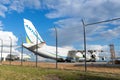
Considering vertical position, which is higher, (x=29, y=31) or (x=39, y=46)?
(x=29, y=31)

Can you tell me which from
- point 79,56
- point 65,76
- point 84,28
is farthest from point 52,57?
point 65,76

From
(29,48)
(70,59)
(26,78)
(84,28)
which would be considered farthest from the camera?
(70,59)

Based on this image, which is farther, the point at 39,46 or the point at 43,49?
the point at 43,49

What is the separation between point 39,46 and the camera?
212 feet

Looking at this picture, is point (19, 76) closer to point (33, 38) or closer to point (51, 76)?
point (51, 76)

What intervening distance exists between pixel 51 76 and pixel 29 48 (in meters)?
46.9

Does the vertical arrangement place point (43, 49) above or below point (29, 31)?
below

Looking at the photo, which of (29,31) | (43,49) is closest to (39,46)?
(29,31)

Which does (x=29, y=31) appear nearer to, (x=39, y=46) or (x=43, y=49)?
(x=39, y=46)

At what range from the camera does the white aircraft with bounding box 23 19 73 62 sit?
63.6 m

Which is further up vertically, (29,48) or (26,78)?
(29,48)

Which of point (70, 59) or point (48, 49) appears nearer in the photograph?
point (48, 49)

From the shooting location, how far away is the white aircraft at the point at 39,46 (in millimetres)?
63594

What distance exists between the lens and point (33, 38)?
65.9 metres
